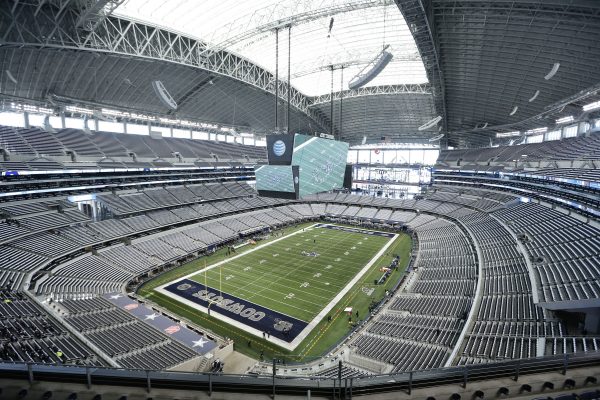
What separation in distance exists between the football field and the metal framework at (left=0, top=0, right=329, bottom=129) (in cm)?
1685

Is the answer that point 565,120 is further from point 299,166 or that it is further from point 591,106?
point 299,166

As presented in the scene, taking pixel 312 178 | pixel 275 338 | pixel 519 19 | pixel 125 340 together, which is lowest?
pixel 275 338

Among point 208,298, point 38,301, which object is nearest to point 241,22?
point 208,298

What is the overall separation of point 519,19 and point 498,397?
27.2 metres

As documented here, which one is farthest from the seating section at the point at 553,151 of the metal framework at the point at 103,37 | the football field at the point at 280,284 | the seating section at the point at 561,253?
the metal framework at the point at 103,37

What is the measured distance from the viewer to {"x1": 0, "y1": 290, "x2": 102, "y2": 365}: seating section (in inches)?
482

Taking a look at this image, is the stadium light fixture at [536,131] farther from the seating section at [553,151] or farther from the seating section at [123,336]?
the seating section at [123,336]

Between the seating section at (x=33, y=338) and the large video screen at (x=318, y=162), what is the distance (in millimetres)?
15754

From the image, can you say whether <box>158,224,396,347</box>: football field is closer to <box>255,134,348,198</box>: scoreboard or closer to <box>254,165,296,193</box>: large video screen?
<box>255,134,348,198</box>: scoreboard

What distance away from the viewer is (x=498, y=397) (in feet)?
15.1

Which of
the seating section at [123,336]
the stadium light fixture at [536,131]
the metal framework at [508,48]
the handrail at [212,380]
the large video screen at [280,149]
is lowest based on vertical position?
the seating section at [123,336]

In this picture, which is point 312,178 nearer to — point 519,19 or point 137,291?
point 137,291

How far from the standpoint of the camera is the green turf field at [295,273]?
23.7 m

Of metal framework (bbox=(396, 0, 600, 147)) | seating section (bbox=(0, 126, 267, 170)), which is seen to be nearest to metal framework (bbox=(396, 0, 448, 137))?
metal framework (bbox=(396, 0, 600, 147))
